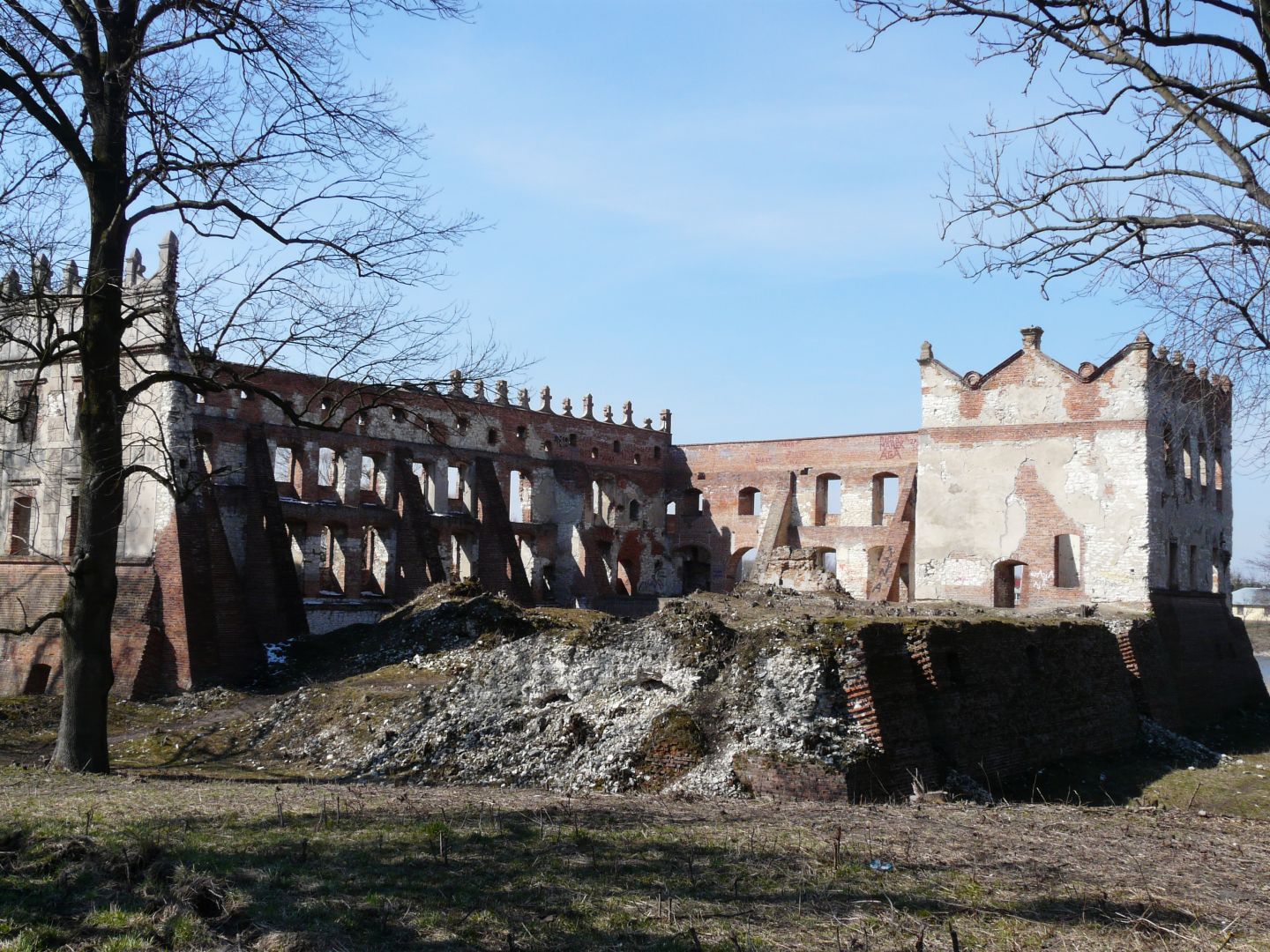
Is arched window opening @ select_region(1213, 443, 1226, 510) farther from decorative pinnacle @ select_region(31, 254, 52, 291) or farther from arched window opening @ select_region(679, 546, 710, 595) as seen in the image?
decorative pinnacle @ select_region(31, 254, 52, 291)

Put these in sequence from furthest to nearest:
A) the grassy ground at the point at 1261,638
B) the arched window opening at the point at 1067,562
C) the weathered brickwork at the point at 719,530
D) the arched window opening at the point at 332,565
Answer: the grassy ground at the point at 1261,638 < the arched window opening at the point at 1067,562 < the arched window opening at the point at 332,565 < the weathered brickwork at the point at 719,530

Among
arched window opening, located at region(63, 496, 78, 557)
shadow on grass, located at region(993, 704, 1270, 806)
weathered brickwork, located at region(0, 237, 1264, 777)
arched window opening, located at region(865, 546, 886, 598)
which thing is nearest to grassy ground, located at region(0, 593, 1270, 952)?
weathered brickwork, located at region(0, 237, 1264, 777)

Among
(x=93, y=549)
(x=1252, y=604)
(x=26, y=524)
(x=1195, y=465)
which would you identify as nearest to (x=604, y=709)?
(x=93, y=549)

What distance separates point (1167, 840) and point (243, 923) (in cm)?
609

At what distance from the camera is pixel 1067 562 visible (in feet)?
83.4

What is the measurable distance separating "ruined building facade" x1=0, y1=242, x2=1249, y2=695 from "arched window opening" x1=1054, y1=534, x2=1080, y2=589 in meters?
0.06

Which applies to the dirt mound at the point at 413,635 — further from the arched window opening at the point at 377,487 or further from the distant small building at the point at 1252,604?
the distant small building at the point at 1252,604

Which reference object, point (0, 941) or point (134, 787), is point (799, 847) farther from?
point (134, 787)

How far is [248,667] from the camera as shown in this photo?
1988 centimetres

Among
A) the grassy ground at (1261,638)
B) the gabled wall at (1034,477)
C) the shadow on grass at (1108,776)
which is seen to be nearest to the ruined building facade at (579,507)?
the gabled wall at (1034,477)

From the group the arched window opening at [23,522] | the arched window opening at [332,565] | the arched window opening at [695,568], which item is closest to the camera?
the arched window opening at [23,522]

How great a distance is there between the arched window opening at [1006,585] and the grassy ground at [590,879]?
Result: 17496mm

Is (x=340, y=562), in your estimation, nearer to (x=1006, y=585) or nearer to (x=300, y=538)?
(x=300, y=538)

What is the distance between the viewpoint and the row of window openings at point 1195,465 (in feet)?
84.3
